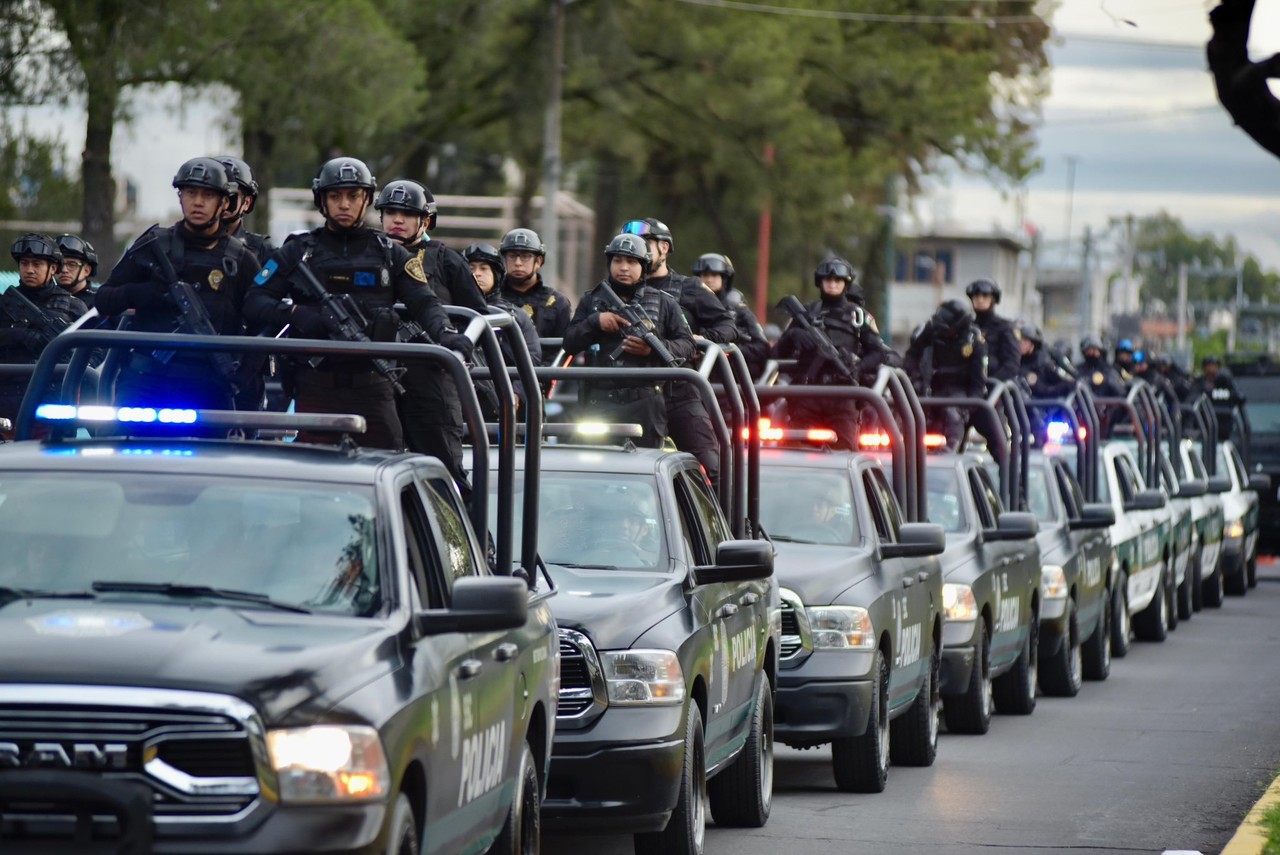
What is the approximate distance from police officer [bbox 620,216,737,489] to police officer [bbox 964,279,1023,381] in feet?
15.4

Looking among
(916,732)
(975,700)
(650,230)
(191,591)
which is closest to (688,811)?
(191,591)

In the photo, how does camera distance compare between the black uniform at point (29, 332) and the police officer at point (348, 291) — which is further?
the black uniform at point (29, 332)

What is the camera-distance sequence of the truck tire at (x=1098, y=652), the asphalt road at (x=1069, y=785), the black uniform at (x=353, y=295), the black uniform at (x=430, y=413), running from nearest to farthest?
the black uniform at (x=353, y=295), the black uniform at (x=430, y=413), the asphalt road at (x=1069, y=785), the truck tire at (x=1098, y=652)

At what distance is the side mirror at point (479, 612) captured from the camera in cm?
664

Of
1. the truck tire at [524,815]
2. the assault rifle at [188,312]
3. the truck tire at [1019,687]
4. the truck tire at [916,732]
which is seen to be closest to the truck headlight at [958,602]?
the truck tire at [916,732]

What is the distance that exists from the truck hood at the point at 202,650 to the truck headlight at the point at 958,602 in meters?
8.75

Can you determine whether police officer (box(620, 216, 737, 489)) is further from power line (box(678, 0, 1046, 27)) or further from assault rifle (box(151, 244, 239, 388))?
power line (box(678, 0, 1046, 27))

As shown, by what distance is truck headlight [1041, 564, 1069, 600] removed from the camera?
58.3 ft

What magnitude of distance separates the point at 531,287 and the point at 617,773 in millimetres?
7006

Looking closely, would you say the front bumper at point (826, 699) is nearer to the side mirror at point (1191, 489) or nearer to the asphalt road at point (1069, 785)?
the asphalt road at point (1069, 785)

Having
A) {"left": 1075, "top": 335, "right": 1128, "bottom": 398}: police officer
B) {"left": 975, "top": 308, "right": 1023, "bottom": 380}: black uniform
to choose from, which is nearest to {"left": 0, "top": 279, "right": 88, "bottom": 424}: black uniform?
{"left": 975, "top": 308, "right": 1023, "bottom": 380}: black uniform

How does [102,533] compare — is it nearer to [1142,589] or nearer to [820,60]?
[1142,589]

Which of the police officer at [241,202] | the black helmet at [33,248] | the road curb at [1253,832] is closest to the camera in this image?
the road curb at [1253,832]

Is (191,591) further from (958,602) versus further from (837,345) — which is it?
(837,345)
